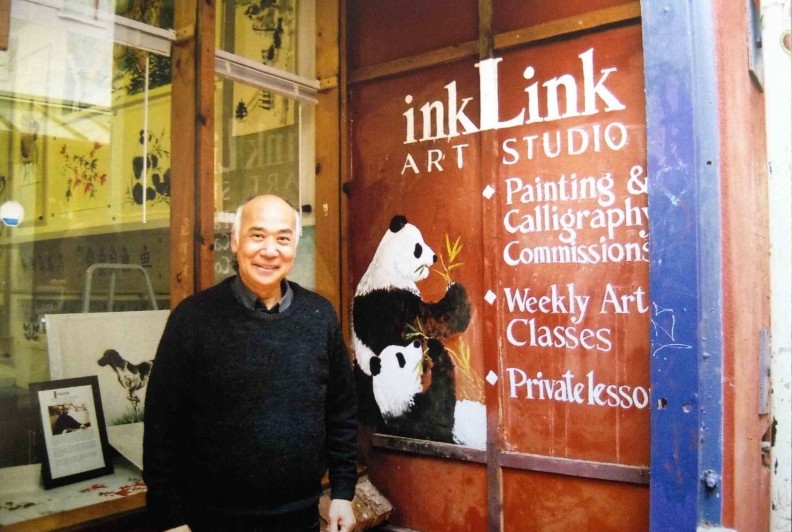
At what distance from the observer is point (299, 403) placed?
2229 millimetres

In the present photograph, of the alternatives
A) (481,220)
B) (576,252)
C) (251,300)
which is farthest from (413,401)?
(251,300)

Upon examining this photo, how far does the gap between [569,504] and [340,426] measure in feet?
4.00

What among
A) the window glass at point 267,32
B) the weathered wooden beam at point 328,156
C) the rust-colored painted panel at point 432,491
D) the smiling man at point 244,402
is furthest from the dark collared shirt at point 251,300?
the window glass at point 267,32

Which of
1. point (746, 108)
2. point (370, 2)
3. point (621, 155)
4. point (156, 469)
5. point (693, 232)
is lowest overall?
point (156, 469)

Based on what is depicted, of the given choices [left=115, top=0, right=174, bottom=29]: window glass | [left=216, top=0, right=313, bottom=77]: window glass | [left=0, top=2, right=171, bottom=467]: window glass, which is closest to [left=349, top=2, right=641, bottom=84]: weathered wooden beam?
[left=216, top=0, right=313, bottom=77]: window glass

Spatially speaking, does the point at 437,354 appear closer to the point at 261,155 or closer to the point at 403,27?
the point at 261,155

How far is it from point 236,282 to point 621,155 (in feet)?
5.89

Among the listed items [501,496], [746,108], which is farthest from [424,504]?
[746,108]

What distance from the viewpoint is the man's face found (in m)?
2.25

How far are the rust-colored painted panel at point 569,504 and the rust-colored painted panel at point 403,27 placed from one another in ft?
7.53

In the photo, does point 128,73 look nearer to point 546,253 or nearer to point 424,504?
point 546,253

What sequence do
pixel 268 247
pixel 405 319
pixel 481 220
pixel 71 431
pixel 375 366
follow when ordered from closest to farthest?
pixel 268 247 → pixel 71 431 → pixel 481 220 → pixel 405 319 → pixel 375 366

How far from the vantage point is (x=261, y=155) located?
3746 millimetres

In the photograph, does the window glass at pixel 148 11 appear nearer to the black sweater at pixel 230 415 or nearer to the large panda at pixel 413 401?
the black sweater at pixel 230 415
